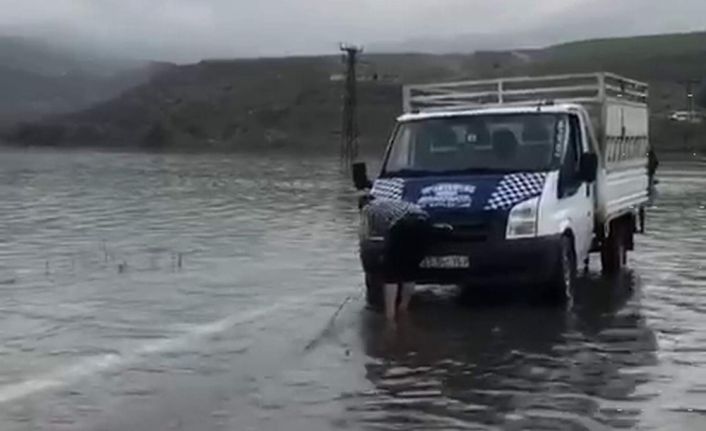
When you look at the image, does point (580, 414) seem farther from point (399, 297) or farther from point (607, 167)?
point (607, 167)

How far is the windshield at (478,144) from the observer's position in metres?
14.1

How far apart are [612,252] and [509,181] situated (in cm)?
390

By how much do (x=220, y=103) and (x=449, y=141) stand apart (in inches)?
4520

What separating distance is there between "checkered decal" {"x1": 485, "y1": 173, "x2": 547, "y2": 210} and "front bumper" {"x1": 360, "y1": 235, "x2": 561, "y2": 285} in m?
0.35

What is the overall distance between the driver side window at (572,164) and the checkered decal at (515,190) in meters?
0.34

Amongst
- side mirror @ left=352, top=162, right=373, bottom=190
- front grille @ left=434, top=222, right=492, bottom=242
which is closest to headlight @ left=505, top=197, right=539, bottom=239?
front grille @ left=434, top=222, right=492, bottom=242

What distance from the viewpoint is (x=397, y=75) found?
13350cm

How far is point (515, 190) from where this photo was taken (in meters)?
13.4

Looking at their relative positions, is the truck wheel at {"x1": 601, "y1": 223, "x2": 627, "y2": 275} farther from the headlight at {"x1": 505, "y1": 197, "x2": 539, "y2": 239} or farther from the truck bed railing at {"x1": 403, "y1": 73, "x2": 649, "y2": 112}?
the headlight at {"x1": 505, "y1": 197, "x2": 539, "y2": 239}

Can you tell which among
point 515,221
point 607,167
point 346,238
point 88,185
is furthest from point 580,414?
point 88,185

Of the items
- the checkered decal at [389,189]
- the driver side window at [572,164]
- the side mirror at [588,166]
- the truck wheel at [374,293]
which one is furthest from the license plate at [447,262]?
the side mirror at [588,166]

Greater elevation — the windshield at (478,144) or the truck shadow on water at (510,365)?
the windshield at (478,144)

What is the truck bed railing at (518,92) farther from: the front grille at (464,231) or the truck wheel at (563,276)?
the front grille at (464,231)

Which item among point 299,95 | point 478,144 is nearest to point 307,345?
point 478,144
